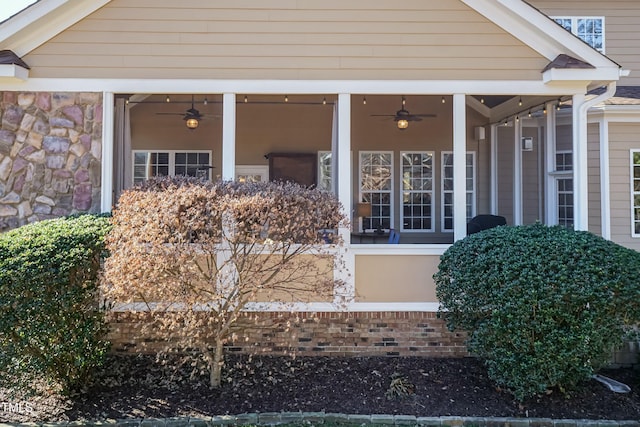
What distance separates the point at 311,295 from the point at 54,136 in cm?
368

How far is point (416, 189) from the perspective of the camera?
32.2 feet

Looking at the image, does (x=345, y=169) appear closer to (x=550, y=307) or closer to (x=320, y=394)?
(x=320, y=394)

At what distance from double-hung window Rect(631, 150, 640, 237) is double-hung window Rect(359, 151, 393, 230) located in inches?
A: 172

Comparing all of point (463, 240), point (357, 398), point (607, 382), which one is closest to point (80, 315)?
point (357, 398)

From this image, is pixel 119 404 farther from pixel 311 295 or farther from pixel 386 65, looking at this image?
pixel 386 65

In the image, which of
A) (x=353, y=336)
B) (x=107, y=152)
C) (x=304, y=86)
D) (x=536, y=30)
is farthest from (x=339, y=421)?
(x=536, y=30)

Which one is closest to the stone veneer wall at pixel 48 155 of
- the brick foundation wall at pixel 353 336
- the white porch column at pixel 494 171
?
the brick foundation wall at pixel 353 336

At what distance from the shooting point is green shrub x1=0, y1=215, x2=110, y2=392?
405 cm

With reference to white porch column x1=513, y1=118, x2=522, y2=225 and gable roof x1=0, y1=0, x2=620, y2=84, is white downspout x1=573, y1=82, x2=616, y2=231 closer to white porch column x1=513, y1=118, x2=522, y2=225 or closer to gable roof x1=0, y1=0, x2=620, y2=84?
gable roof x1=0, y1=0, x2=620, y2=84

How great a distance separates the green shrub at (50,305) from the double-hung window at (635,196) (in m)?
8.38

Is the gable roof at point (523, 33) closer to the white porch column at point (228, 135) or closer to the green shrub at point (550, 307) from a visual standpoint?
the white porch column at point (228, 135)

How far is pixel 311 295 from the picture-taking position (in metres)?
5.27

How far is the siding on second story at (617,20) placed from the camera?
28.5ft

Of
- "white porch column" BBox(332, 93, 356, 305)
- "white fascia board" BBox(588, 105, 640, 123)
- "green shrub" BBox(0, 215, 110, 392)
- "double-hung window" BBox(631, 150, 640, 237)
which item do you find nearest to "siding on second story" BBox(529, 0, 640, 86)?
"white fascia board" BBox(588, 105, 640, 123)
